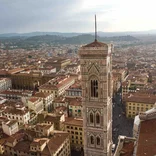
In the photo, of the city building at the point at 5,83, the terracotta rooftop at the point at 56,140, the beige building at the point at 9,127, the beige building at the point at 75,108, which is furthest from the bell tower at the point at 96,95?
the city building at the point at 5,83

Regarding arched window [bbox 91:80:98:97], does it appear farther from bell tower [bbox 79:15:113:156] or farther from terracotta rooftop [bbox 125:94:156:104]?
terracotta rooftop [bbox 125:94:156:104]

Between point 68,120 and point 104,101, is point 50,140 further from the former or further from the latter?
point 104,101

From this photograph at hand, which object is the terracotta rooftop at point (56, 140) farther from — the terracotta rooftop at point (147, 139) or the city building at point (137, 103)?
the city building at point (137, 103)

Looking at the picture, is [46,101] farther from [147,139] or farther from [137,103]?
[147,139]

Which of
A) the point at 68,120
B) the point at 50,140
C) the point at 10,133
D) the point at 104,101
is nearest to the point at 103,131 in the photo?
the point at 104,101

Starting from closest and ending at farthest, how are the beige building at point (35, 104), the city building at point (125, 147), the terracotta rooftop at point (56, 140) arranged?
the city building at point (125, 147) → the terracotta rooftop at point (56, 140) → the beige building at point (35, 104)

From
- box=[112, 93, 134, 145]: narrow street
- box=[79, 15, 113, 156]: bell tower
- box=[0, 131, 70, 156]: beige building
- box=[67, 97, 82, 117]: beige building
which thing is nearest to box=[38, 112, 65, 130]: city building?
box=[0, 131, 70, 156]: beige building

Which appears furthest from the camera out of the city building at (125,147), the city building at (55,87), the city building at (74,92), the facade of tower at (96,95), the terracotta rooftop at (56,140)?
the city building at (55,87)
